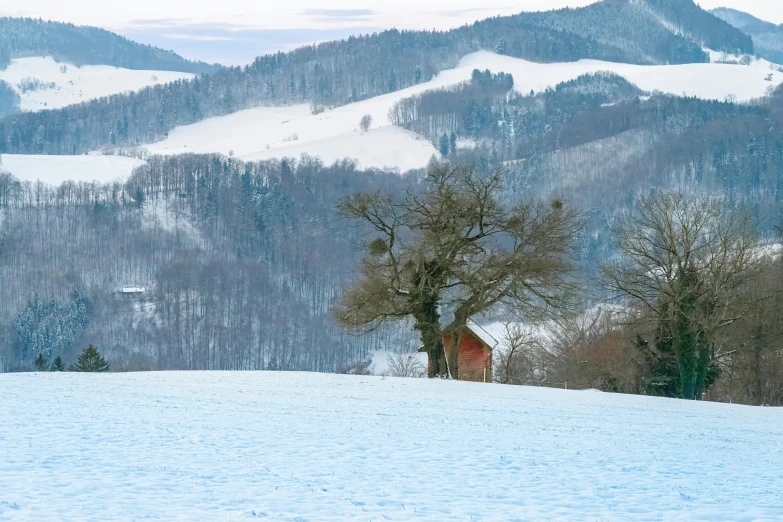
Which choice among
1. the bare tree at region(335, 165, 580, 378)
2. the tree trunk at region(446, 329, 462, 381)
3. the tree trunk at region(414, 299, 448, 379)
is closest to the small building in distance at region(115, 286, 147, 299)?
the tree trunk at region(446, 329, 462, 381)

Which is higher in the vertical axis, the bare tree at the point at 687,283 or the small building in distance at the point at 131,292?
the bare tree at the point at 687,283

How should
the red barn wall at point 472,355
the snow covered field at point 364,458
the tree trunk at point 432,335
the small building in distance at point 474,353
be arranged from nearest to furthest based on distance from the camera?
the snow covered field at point 364,458, the tree trunk at point 432,335, the small building in distance at point 474,353, the red barn wall at point 472,355

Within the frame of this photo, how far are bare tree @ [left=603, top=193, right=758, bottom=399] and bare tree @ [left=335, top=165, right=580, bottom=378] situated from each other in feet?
15.3

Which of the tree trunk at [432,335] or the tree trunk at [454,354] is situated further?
the tree trunk at [454,354]

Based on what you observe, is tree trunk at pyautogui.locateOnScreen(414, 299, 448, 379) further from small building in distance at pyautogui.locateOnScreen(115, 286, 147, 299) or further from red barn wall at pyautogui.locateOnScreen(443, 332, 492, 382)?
small building in distance at pyautogui.locateOnScreen(115, 286, 147, 299)

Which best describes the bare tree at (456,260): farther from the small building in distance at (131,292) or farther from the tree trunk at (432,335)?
the small building in distance at (131,292)

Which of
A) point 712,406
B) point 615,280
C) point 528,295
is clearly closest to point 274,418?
point 712,406

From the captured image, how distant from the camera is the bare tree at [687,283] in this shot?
44.0 meters

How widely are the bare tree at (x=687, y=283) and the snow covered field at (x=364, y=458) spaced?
13908 millimetres

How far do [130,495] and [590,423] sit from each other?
14762mm

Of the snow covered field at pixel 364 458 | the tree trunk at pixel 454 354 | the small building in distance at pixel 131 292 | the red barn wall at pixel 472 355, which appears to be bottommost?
the small building in distance at pixel 131 292

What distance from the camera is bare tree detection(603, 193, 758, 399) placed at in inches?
1731

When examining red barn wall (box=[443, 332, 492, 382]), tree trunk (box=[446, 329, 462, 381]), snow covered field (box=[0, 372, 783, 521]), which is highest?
snow covered field (box=[0, 372, 783, 521])

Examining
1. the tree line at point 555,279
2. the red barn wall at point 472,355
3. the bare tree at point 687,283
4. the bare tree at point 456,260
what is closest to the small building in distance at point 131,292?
the red barn wall at point 472,355
